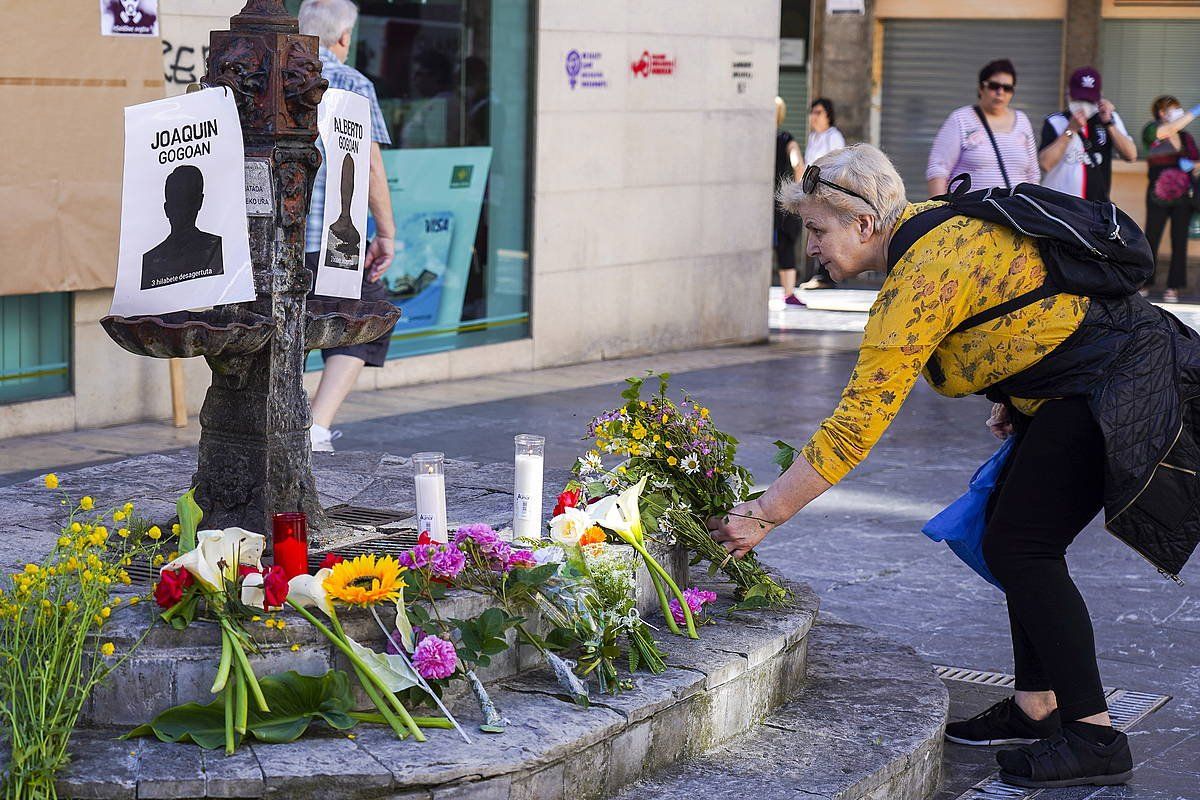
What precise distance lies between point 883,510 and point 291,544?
399cm

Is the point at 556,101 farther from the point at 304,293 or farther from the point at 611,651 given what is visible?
the point at 611,651

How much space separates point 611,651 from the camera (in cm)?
373

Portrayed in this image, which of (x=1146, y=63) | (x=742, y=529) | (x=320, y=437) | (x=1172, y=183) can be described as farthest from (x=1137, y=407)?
(x=1146, y=63)

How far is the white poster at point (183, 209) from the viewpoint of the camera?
4035mm

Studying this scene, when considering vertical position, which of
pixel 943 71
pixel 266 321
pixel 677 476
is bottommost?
pixel 677 476

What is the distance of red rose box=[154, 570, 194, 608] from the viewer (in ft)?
11.3

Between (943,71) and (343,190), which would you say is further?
(943,71)

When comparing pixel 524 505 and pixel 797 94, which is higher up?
pixel 797 94

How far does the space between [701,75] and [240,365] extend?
7.82 metres

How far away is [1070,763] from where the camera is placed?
4.07 meters

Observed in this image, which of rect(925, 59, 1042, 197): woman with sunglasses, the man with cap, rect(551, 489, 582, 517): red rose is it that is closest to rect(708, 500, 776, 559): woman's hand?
rect(551, 489, 582, 517): red rose

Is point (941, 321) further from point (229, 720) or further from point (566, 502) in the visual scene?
point (229, 720)

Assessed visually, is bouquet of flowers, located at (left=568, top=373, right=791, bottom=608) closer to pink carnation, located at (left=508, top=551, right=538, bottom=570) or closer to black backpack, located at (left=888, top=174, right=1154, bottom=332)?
pink carnation, located at (left=508, top=551, right=538, bottom=570)

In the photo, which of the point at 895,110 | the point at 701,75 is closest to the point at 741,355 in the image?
the point at 701,75
